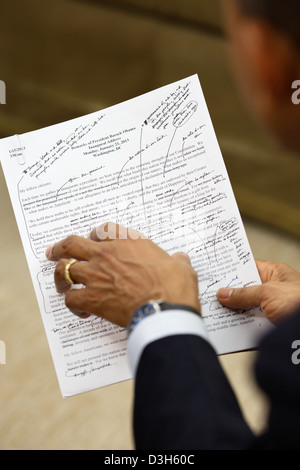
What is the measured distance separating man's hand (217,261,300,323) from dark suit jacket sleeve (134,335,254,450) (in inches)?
6.1

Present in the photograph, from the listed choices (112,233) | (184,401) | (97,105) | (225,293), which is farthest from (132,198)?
(97,105)

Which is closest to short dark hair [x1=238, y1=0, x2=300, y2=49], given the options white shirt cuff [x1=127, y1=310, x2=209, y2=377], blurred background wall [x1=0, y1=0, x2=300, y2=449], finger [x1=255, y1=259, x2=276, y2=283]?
white shirt cuff [x1=127, y1=310, x2=209, y2=377]

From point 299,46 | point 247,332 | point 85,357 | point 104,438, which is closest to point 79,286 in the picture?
point 85,357

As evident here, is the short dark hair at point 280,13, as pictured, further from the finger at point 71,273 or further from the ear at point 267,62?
the finger at point 71,273

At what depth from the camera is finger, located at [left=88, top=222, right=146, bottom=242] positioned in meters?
0.71

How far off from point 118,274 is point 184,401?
0.18 metres

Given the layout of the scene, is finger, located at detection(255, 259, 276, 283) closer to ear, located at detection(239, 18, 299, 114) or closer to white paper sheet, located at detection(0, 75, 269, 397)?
white paper sheet, located at detection(0, 75, 269, 397)

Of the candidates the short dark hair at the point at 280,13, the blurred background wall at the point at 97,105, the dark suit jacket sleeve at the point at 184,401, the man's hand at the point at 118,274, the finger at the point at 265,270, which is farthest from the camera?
the blurred background wall at the point at 97,105

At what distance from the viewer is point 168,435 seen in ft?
1.75

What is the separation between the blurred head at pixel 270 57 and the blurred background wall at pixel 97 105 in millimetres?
898

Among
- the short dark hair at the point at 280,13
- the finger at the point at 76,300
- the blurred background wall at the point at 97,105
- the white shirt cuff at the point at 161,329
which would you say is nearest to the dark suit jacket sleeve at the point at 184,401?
the white shirt cuff at the point at 161,329

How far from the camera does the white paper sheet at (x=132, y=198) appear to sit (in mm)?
734

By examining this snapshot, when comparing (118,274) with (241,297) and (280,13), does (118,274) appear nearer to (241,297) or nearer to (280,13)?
(241,297)

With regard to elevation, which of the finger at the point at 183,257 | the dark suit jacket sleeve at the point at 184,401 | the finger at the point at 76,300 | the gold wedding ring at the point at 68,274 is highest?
the gold wedding ring at the point at 68,274
